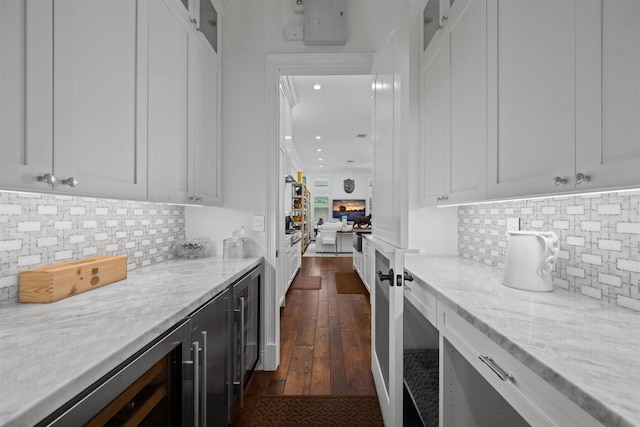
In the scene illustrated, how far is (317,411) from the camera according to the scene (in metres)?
1.68

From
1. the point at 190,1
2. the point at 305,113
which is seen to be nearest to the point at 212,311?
the point at 190,1

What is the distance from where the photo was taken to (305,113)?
5020 mm

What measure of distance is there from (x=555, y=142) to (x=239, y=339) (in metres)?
1.73

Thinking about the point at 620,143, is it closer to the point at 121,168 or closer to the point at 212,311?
the point at 212,311

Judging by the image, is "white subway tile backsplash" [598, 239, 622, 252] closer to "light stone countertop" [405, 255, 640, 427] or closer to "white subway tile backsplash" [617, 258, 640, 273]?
"white subway tile backsplash" [617, 258, 640, 273]

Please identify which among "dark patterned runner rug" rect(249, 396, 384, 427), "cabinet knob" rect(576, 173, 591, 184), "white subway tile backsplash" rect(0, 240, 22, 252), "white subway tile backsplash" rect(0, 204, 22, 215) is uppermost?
"cabinet knob" rect(576, 173, 591, 184)

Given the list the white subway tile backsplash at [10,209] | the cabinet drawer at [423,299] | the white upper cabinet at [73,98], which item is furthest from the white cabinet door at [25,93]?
the cabinet drawer at [423,299]

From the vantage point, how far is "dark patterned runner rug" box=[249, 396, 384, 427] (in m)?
1.59

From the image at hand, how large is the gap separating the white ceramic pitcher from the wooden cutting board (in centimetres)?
176

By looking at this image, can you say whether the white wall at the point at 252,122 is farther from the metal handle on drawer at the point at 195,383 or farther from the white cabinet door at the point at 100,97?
the metal handle on drawer at the point at 195,383

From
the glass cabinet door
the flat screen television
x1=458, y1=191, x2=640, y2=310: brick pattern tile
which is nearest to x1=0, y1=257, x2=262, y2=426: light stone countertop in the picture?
x1=458, y1=191, x2=640, y2=310: brick pattern tile

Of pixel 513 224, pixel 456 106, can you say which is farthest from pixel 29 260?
pixel 513 224

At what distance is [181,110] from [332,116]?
3.97 m

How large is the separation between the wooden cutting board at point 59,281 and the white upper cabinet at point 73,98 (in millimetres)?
327
